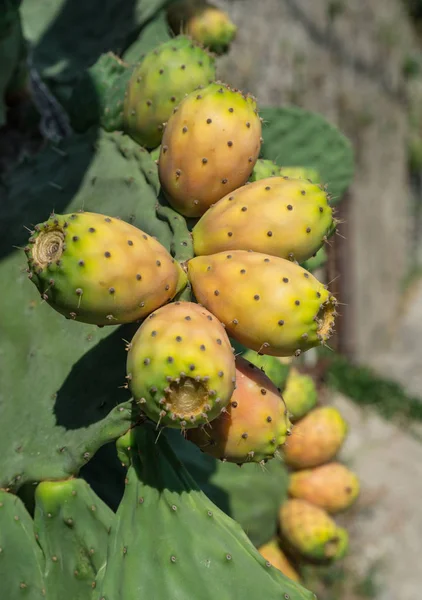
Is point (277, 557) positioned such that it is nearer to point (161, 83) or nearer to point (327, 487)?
point (327, 487)

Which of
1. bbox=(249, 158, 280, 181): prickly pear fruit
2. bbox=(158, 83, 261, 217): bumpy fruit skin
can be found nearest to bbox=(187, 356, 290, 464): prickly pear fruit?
bbox=(158, 83, 261, 217): bumpy fruit skin

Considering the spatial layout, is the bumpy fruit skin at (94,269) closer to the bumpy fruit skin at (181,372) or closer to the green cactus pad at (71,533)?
the bumpy fruit skin at (181,372)

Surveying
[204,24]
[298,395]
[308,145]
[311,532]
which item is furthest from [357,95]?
[311,532]

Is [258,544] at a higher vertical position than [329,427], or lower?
lower

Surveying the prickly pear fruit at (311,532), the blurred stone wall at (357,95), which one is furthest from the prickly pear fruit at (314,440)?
the blurred stone wall at (357,95)

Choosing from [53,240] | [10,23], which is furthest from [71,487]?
[10,23]

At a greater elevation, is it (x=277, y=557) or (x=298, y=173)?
(x=298, y=173)

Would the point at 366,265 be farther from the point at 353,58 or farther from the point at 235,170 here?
the point at 235,170
